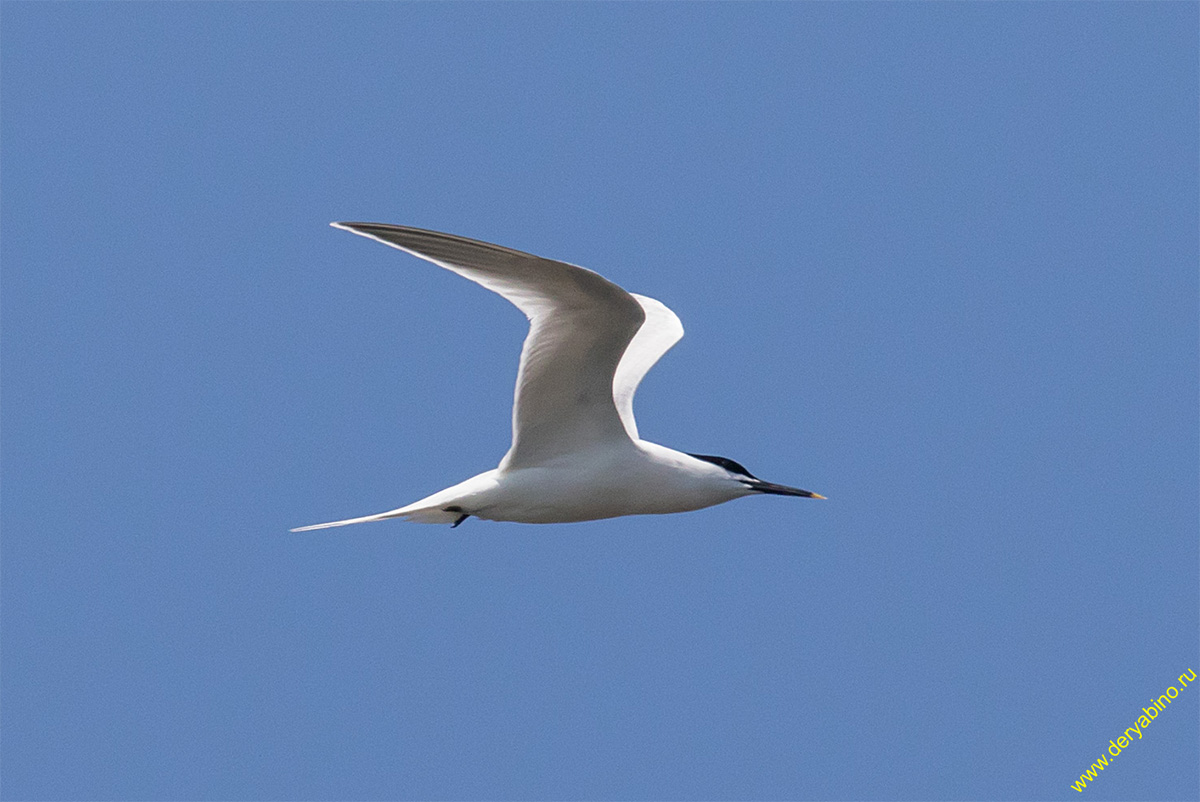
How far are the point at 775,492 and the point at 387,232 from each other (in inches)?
124

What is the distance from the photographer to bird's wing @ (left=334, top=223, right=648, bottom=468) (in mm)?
6676

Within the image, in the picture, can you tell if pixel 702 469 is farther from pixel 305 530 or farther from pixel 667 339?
pixel 305 530

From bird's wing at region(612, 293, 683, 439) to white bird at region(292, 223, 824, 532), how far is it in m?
0.21

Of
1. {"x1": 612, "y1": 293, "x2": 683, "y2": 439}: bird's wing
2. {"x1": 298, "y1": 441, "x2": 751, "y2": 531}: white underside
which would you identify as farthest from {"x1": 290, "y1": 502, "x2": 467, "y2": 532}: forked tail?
{"x1": 612, "y1": 293, "x2": 683, "y2": 439}: bird's wing

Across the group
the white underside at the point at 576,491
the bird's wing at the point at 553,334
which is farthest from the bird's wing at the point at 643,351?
the bird's wing at the point at 553,334

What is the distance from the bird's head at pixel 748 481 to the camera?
8430mm

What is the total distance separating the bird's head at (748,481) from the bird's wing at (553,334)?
0.78 metres

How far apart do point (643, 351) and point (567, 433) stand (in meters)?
1.61

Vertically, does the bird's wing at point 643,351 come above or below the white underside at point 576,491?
above

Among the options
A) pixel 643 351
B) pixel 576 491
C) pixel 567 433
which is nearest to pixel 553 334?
pixel 567 433

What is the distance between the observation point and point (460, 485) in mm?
7891

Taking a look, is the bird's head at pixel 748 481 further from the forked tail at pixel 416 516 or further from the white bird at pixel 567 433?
the forked tail at pixel 416 516

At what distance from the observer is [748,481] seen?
8.47m

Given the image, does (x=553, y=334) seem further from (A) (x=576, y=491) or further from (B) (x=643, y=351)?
(B) (x=643, y=351)
